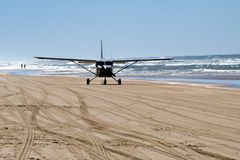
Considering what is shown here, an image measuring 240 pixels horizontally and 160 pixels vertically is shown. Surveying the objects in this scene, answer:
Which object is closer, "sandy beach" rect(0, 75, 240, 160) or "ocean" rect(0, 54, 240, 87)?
"sandy beach" rect(0, 75, 240, 160)

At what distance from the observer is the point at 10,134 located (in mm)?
8477

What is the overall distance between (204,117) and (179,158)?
16.8 feet

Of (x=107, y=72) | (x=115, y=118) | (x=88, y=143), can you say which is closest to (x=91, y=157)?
(x=88, y=143)

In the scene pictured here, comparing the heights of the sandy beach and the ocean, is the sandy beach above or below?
above

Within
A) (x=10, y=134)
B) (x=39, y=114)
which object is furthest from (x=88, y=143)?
(x=39, y=114)

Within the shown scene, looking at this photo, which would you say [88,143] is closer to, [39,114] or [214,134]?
[214,134]

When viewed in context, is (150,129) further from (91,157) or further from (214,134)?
(91,157)

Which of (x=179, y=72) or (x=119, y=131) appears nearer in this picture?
(x=119, y=131)

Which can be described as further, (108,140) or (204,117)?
A: (204,117)

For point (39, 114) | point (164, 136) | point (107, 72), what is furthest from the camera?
point (107, 72)

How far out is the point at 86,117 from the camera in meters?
11.2

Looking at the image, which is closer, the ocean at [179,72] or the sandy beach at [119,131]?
the sandy beach at [119,131]

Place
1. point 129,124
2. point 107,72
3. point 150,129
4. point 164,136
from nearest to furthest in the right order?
point 164,136 < point 150,129 < point 129,124 < point 107,72

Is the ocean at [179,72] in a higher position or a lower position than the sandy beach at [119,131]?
lower
